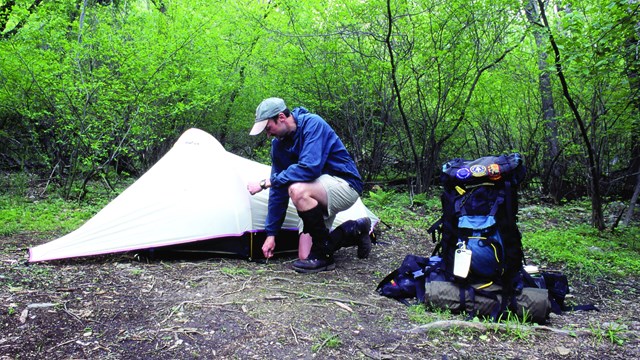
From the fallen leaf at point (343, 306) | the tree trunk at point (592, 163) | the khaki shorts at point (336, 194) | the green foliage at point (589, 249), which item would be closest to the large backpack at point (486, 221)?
the fallen leaf at point (343, 306)

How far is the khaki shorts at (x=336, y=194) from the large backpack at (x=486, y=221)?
0.93 metres

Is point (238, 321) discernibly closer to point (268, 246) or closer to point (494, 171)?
point (268, 246)

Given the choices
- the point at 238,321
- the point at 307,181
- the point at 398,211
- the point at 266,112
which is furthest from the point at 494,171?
the point at 398,211

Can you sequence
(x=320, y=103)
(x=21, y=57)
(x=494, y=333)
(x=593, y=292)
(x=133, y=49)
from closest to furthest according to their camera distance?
(x=494, y=333), (x=593, y=292), (x=21, y=57), (x=133, y=49), (x=320, y=103)

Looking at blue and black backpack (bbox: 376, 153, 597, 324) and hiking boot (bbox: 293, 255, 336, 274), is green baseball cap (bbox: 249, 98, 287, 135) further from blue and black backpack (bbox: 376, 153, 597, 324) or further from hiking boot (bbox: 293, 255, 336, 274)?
blue and black backpack (bbox: 376, 153, 597, 324)

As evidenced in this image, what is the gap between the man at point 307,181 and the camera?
3.56 metres

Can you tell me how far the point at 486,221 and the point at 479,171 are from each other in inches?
12.9

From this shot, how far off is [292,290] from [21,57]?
18.7 ft

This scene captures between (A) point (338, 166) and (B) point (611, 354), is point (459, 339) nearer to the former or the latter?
(B) point (611, 354)

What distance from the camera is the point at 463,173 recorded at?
9.90 ft

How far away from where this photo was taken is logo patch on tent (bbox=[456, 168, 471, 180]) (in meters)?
3.00

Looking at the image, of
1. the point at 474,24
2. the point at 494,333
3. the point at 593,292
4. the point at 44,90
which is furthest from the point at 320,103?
the point at 494,333

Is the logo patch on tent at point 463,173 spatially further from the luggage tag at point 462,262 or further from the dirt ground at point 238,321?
the dirt ground at point 238,321

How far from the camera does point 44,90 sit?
665 cm
